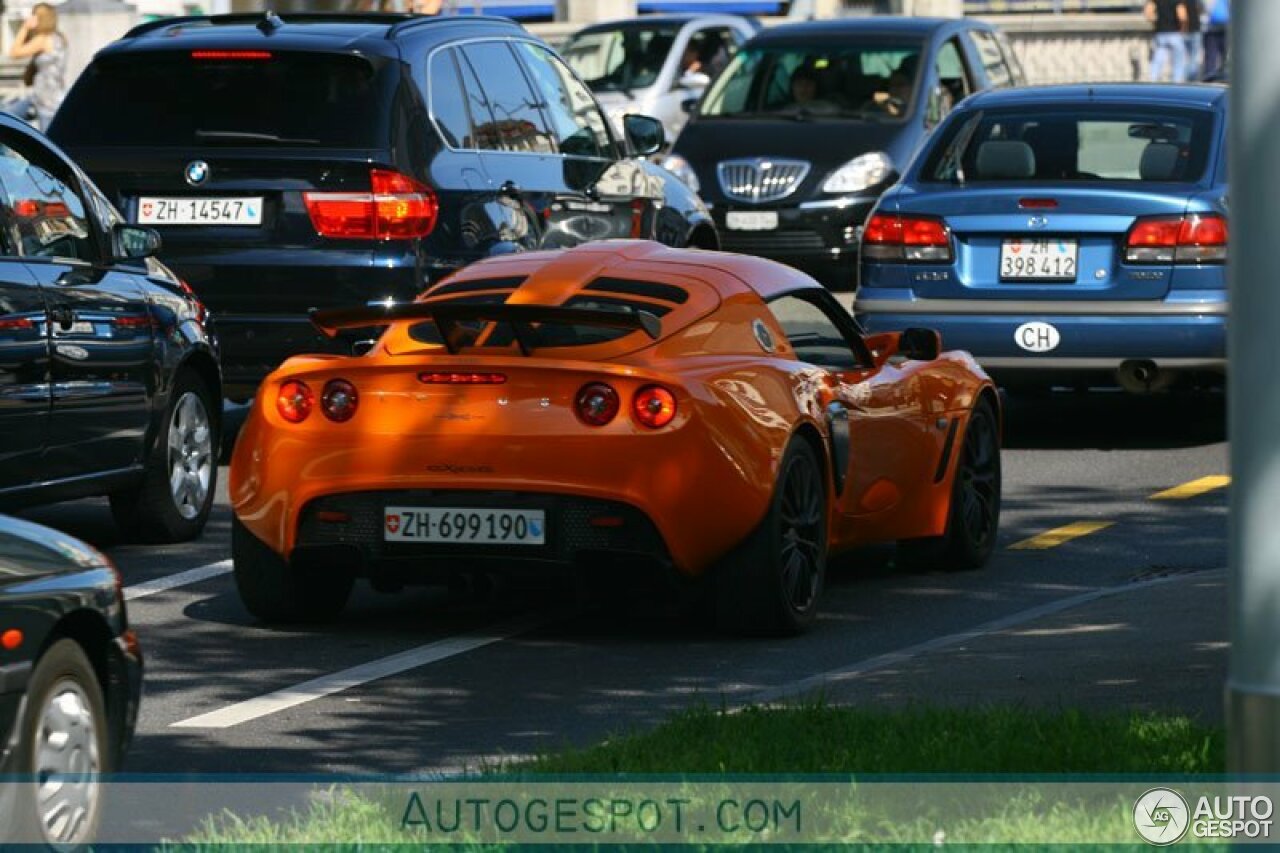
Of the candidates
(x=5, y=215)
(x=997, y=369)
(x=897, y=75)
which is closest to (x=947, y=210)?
(x=997, y=369)

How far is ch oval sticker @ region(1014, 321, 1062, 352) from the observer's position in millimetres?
14430

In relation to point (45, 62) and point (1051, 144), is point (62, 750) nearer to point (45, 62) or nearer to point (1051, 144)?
point (1051, 144)

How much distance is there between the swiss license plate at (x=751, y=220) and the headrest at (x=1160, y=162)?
7.32 m

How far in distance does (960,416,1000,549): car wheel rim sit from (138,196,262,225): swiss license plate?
12.2 feet

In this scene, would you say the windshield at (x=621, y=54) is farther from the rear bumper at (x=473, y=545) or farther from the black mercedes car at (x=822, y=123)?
the rear bumper at (x=473, y=545)

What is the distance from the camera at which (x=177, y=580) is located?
10.9 metres

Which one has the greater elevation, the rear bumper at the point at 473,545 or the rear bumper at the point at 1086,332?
the rear bumper at the point at 473,545

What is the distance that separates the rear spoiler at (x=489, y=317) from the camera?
9.28 metres

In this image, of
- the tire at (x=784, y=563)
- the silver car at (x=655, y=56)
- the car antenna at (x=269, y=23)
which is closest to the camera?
the tire at (x=784, y=563)

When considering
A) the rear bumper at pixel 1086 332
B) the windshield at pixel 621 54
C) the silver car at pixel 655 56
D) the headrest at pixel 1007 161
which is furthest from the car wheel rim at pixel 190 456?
the windshield at pixel 621 54

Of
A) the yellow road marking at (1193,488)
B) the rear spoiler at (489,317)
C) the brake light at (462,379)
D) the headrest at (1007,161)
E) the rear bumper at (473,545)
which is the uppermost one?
the rear spoiler at (489,317)

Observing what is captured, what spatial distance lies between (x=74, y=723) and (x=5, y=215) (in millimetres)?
4907

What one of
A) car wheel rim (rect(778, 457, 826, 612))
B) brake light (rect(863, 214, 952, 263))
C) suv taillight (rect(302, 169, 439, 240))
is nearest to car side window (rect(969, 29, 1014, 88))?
brake light (rect(863, 214, 952, 263))

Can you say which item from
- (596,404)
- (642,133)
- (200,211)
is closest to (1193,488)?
(642,133)
